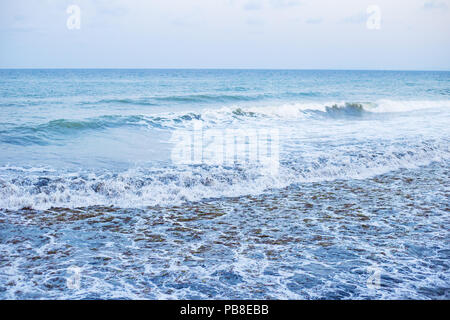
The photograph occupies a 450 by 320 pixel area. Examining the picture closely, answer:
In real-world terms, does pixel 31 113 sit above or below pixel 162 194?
above

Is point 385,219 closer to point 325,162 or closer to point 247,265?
point 247,265

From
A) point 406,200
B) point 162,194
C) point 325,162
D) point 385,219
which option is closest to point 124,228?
point 162,194

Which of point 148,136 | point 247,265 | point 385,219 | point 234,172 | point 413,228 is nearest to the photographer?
point 247,265

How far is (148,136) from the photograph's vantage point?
39.5ft

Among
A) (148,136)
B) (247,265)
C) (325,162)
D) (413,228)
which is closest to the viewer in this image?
(247,265)

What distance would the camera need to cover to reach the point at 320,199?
20.7 feet

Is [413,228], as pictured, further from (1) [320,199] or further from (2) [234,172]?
(2) [234,172]

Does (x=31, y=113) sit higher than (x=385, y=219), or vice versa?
(x=31, y=113)

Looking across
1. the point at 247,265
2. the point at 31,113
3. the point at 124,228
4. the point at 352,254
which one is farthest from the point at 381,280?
the point at 31,113

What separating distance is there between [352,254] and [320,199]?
2.11 m

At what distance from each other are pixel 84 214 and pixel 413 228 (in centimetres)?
452

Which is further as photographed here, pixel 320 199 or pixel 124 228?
pixel 320 199
